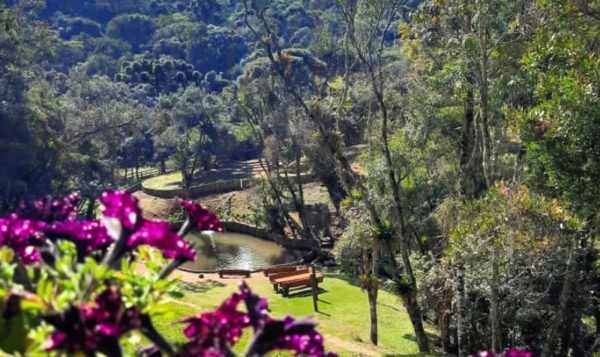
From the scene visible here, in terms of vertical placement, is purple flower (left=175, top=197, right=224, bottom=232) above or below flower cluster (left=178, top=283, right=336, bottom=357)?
above

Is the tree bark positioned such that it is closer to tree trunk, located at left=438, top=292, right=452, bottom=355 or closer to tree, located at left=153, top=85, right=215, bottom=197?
tree trunk, located at left=438, top=292, right=452, bottom=355

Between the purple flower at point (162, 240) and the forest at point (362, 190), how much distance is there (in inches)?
0.4

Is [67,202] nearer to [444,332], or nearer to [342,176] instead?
[342,176]

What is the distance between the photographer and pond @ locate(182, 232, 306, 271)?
3266 centimetres

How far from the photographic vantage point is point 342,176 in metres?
16.3

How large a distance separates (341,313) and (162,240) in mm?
17803

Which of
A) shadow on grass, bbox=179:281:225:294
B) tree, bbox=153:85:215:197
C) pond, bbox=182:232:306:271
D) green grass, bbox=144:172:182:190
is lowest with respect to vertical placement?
pond, bbox=182:232:306:271

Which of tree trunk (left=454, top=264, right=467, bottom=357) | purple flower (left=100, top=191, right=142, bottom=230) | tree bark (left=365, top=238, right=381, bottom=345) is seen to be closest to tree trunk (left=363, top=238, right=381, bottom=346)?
tree bark (left=365, top=238, right=381, bottom=345)

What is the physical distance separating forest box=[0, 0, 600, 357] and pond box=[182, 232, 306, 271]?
56.1 inches

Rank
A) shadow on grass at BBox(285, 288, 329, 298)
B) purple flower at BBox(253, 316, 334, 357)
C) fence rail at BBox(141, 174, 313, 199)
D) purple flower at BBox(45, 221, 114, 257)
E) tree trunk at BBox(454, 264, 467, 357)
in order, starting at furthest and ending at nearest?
fence rail at BBox(141, 174, 313, 199), shadow on grass at BBox(285, 288, 329, 298), tree trunk at BBox(454, 264, 467, 357), purple flower at BBox(45, 221, 114, 257), purple flower at BBox(253, 316, 334, 357)

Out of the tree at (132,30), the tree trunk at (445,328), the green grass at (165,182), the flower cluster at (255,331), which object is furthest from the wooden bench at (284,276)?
the tree at (132,30)

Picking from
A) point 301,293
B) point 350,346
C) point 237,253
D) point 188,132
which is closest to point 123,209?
point 350,346

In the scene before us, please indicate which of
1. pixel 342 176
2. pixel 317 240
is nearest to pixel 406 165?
pixel 342 176

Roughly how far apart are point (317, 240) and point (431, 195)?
12717 mm
